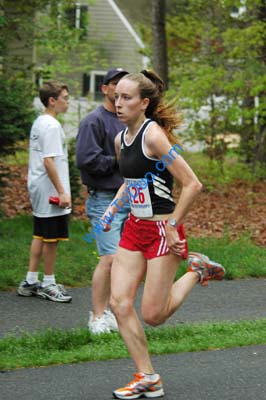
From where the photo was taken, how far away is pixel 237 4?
62.1 ft

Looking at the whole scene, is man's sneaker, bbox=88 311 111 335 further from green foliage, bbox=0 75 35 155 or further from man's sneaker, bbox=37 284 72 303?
green foliage, bbox=0 75 35 155

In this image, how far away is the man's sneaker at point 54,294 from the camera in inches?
356

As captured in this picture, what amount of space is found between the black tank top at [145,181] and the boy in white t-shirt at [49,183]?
2831 millimetres

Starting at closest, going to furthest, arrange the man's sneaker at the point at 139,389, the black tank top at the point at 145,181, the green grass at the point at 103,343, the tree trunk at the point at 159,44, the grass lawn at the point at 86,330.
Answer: the man's sneaker at the point at 139,389
the black tank top at the point at 145,181
the green grass at the point at 103,343
the grass lawn at the point at 86,330
the tree trunk at the point at 159,44

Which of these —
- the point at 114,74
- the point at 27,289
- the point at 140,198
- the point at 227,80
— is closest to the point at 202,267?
the point at 140,198

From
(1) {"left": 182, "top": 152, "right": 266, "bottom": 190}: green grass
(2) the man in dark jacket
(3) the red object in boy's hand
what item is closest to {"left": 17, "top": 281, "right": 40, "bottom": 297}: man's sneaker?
(3) the red object in boy's hand

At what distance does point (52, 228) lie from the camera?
29.3 ft

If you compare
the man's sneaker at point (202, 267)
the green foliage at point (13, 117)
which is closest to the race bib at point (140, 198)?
the man's sneaker at point (202, 267)

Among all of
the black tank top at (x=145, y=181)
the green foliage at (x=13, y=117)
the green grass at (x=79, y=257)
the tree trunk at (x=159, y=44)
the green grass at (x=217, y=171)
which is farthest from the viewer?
the green grass at (x=217, y=171)

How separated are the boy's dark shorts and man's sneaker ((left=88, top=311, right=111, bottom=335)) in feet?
4.64

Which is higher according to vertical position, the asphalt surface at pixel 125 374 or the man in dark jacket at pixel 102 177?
the man in dark jacket at pixel 102 177

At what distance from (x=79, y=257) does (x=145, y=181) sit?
5.40 metres

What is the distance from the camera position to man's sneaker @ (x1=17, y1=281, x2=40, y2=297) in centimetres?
923

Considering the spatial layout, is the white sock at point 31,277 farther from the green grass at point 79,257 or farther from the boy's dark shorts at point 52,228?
the green grass at point 79,257
